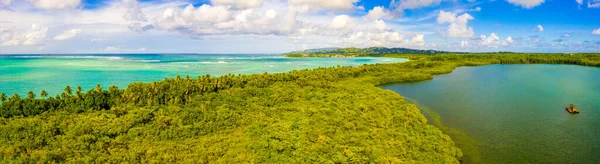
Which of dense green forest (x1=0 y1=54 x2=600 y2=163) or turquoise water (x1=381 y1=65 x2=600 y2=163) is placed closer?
dense green forest (x1=0 y1=54 x2=600 y2=163)

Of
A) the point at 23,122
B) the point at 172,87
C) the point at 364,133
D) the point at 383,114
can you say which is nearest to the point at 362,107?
the point at 383,114

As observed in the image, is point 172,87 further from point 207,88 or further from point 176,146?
point 176,146

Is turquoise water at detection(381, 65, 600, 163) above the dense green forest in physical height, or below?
below

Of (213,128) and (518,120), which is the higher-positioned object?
(213,128)

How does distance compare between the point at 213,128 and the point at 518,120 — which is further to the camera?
the point at 518,120
